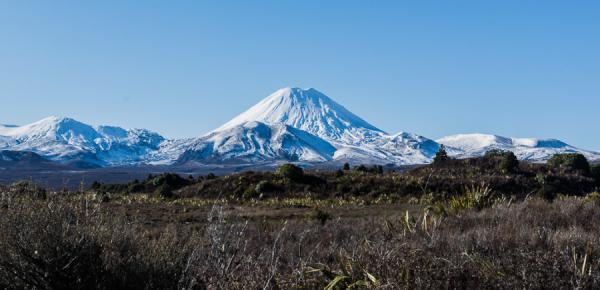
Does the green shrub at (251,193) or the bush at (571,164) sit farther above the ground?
the bush at (571,164)

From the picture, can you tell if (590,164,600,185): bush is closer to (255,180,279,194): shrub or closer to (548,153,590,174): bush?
(548,153,590,174): bush

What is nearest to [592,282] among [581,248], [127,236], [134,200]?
[581,248]

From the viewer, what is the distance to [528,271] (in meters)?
4.34

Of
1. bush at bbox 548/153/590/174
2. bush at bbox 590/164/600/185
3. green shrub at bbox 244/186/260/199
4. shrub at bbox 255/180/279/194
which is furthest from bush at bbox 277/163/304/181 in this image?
bush at bbox 590/164/600/185

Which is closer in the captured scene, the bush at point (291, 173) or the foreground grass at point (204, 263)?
the foreground grass at point (204, 263)

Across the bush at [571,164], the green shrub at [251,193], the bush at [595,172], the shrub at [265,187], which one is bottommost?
the green shrub at [251,193]

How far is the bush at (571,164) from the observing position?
104 ft

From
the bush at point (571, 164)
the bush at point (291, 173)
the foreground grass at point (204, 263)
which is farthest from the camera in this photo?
the bush at point (571, 164)

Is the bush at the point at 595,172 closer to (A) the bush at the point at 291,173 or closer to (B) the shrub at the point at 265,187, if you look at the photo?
(A) the bush at the point at 291,173

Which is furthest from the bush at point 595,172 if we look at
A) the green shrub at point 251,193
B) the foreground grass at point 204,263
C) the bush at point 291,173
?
the foreground grass at point 204,263

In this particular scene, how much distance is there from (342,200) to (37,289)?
19662mm

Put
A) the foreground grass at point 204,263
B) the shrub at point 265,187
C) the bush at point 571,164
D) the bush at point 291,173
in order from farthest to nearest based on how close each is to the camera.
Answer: the bush at point 571,164 < the bush at point 291,173 < the shrub at point 265,187 < the foreground grass at point 204,263

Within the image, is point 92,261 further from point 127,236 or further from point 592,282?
point 592,282

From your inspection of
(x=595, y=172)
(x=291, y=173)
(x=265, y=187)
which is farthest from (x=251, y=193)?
(x=595, y=172)
